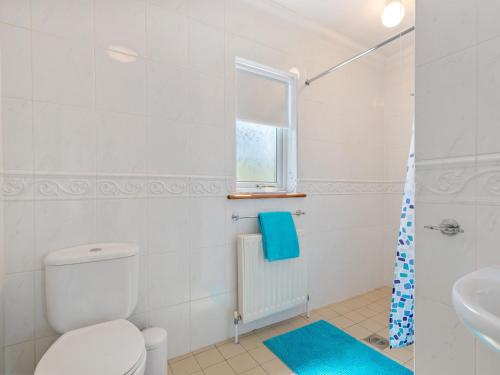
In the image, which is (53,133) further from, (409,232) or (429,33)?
(409,232)

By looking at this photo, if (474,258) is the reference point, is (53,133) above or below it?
above

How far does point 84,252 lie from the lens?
1257 mm

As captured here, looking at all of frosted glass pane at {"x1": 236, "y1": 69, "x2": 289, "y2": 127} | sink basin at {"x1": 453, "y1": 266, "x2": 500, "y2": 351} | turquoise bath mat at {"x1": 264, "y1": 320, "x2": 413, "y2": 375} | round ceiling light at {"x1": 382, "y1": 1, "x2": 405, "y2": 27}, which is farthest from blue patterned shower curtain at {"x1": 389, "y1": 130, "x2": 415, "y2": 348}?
round ceiling light at {"x1": 382, "y1": 1, "x2": 405, "y2": 27}

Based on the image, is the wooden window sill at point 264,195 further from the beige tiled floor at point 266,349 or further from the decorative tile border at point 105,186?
the beige tiled floor at point 266,349

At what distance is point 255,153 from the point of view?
2066 mm

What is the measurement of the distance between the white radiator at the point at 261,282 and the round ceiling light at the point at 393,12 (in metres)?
1.85

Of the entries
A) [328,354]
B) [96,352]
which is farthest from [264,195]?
[96,352]

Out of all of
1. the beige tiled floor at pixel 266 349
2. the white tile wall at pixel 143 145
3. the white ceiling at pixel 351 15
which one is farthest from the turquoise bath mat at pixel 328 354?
the white ceiling at pixel 351 15

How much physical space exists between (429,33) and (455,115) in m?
0.33

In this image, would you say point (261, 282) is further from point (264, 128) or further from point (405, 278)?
point (264, 128)

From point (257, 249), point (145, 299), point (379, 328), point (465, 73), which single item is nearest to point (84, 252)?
point (145, 299)

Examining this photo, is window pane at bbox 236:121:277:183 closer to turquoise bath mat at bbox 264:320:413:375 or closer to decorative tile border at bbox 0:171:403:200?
decorative tile border at bbox 0:171:403:200

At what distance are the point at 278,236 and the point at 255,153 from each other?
0.68 metres

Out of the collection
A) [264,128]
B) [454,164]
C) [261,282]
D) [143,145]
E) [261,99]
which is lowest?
[261,282]
